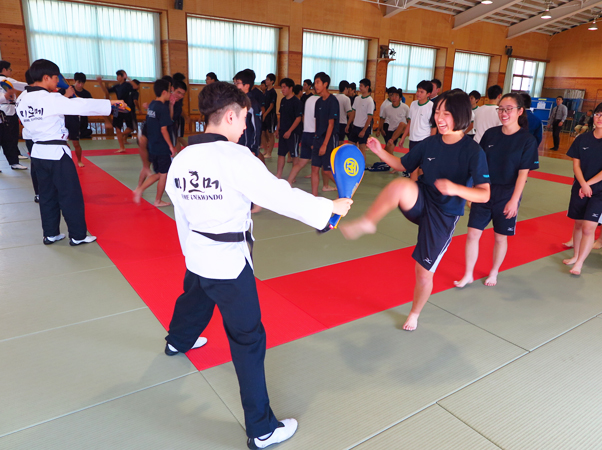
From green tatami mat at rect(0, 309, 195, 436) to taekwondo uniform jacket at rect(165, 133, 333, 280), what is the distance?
3.02 feet

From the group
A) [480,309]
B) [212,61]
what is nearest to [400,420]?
[480,309]

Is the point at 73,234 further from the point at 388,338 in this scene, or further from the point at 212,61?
the point at 212,61

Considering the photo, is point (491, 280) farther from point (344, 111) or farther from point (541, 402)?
point (344, 111)

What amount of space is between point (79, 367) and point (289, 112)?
5127 millimetres

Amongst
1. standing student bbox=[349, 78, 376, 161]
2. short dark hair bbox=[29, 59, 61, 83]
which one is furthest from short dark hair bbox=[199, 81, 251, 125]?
standing student bbox=[349, 78, 376, 161]

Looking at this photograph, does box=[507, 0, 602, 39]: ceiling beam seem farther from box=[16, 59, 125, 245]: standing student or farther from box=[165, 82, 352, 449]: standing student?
box=[165, 82, 352, 449]: standing student

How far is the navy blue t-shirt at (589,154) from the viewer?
3562mm

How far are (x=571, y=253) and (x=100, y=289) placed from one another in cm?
451

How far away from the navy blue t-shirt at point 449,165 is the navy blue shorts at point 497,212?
92 centimetres

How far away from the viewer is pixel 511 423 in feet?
6.40

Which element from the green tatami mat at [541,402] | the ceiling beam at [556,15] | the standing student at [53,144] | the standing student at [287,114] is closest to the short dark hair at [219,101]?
the green tatami mat at [541,402]

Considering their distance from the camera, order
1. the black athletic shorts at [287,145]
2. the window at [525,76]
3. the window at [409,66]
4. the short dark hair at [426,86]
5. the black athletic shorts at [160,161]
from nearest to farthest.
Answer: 1. the black athletic shorts at [160,161]
2. the short dark hair at [426,86]
3. the black athletic shorts at [287,145]
4. the window at [409,66]
5. the window at [525,76]

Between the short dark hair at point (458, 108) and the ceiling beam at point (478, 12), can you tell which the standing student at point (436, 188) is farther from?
the ceiling beam at point (478, 12)

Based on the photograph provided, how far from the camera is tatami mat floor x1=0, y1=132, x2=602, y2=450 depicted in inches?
72.9
